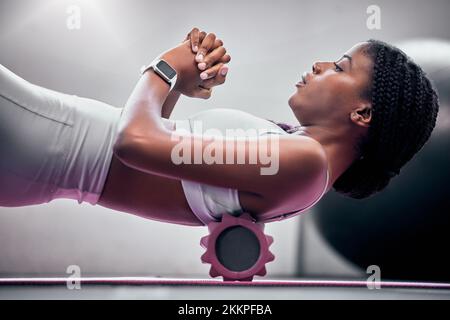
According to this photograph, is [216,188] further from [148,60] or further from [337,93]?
[148,60]

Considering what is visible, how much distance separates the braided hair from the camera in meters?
1.01

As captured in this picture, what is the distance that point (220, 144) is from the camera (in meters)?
0.87

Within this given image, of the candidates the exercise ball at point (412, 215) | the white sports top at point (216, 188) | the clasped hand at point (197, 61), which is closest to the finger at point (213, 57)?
the clasped hand at point (197, 61)

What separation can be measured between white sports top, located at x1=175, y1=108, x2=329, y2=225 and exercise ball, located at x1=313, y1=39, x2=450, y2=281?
2.76 feet

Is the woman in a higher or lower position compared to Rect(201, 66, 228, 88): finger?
lower

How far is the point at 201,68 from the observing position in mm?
1035

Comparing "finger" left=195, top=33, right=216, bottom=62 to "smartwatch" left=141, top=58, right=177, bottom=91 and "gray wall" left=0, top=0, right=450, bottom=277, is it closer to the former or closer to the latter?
"smartwatch" left=141, top=58, right=177, bottom=91

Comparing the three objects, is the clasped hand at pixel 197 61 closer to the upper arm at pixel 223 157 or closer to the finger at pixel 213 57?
the finger at pixel 213 57

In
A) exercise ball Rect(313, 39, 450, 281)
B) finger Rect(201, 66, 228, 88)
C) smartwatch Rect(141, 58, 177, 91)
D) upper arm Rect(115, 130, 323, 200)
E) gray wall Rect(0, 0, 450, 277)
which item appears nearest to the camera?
upper arm Rect(115, 130, 323, 200)

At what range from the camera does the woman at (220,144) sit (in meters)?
0.87

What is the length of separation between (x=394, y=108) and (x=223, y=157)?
39 cm

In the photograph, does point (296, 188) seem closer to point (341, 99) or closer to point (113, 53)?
point (341, 99)

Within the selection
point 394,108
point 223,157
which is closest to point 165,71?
point 223,157

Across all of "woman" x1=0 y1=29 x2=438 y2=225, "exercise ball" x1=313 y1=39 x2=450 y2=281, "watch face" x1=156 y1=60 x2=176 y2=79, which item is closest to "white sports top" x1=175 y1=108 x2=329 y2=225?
"woman" x1=0 y1=29 x2=438 y2=225
